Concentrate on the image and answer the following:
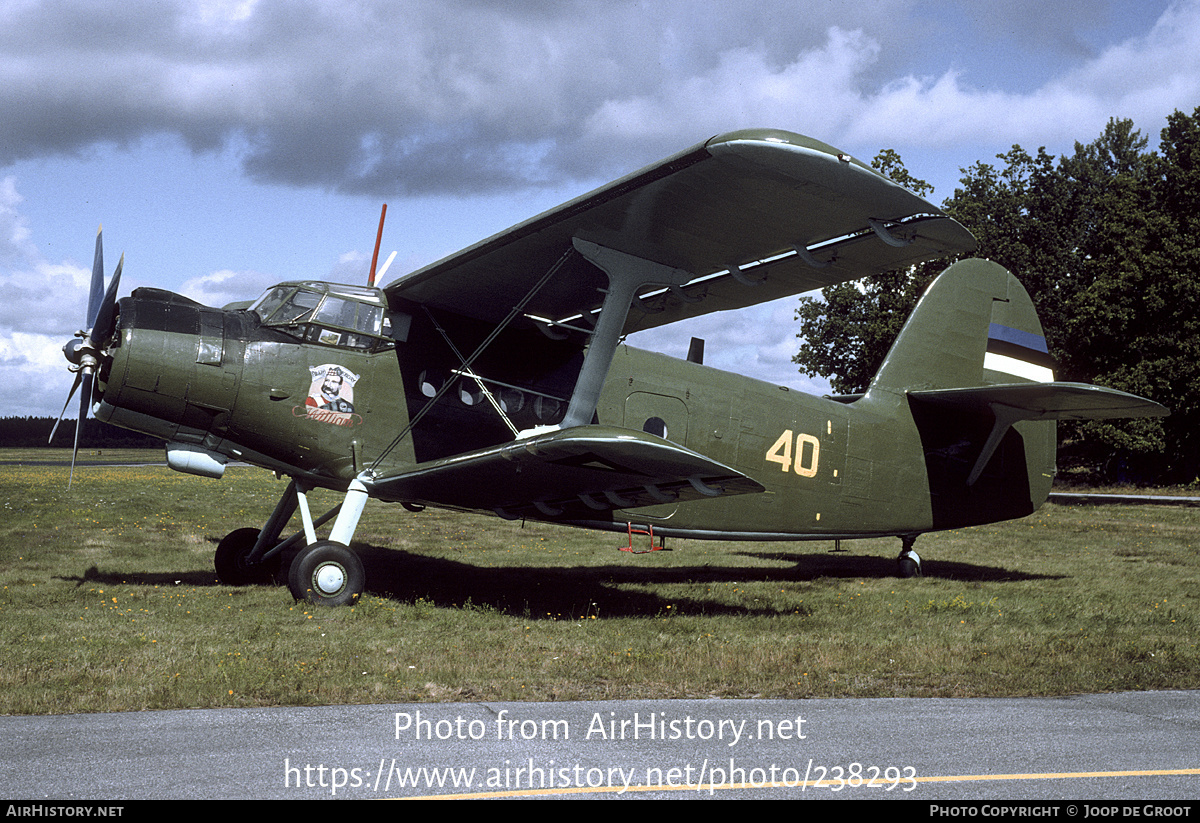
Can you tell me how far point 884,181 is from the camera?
672 centimetres

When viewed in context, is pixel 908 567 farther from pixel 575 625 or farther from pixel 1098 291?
pixel 1098 291

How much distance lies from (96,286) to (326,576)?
3.96 meters

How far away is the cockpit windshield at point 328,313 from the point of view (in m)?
9.48

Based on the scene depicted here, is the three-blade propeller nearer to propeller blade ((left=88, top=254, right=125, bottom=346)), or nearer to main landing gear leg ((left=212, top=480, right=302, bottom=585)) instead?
propeller blade ((left=88, top=254, right=125, bottom=346))

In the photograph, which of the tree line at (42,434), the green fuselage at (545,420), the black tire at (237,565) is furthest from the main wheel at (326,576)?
the tree line at (42,434)

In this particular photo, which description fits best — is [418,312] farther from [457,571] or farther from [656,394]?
[457,571]

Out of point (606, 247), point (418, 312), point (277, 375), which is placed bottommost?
point (277, 375)

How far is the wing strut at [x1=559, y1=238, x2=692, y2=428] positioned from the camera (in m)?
8.80

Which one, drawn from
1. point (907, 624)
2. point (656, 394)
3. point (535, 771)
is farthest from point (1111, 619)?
point (535, 771)

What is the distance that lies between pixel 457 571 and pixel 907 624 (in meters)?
6.28

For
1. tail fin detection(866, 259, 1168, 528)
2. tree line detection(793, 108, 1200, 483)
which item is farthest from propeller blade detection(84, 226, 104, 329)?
tree line detection(793, 108, 1200, 483)

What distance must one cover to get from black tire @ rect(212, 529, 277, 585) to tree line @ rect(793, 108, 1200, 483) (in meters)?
28.9

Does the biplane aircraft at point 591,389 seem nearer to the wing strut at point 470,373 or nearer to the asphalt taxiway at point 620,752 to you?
the wing strut at point 470,373
